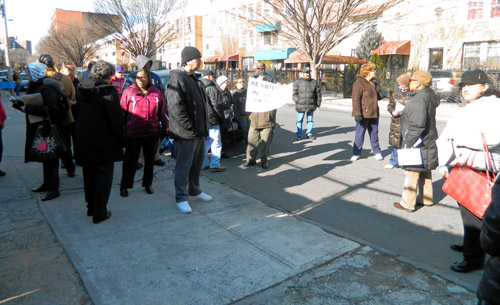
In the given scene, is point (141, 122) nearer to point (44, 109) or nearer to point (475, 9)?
point (44, 109)

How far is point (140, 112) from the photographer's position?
515 cm

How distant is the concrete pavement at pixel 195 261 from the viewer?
117 inches

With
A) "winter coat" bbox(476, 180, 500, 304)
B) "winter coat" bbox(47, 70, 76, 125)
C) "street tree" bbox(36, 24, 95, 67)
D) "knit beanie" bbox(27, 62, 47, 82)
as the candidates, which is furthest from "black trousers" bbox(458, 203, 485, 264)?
"street tree" bbox(36, 24, 95, 67)

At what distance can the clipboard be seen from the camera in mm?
4996

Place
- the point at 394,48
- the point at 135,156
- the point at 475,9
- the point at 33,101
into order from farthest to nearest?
1. the point at 394,48
2. the point at 475,9
3. the point at 135,156
4. the point at 33,101

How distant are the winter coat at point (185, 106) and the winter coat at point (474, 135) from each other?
2677 mm

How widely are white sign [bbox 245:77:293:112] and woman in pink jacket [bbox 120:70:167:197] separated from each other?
1584 millimetres

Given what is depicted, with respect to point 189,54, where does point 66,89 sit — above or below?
below

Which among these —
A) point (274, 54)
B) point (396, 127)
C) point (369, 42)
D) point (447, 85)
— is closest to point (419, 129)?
point (396, 127)

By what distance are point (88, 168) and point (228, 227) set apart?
1.73 m

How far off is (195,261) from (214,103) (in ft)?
11.5

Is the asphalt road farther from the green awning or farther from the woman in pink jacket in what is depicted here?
the green awning

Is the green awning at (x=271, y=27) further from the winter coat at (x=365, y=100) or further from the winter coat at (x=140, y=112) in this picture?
the winter coat at (x=140, y=112)

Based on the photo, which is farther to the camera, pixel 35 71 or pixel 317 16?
pixel 317 16
